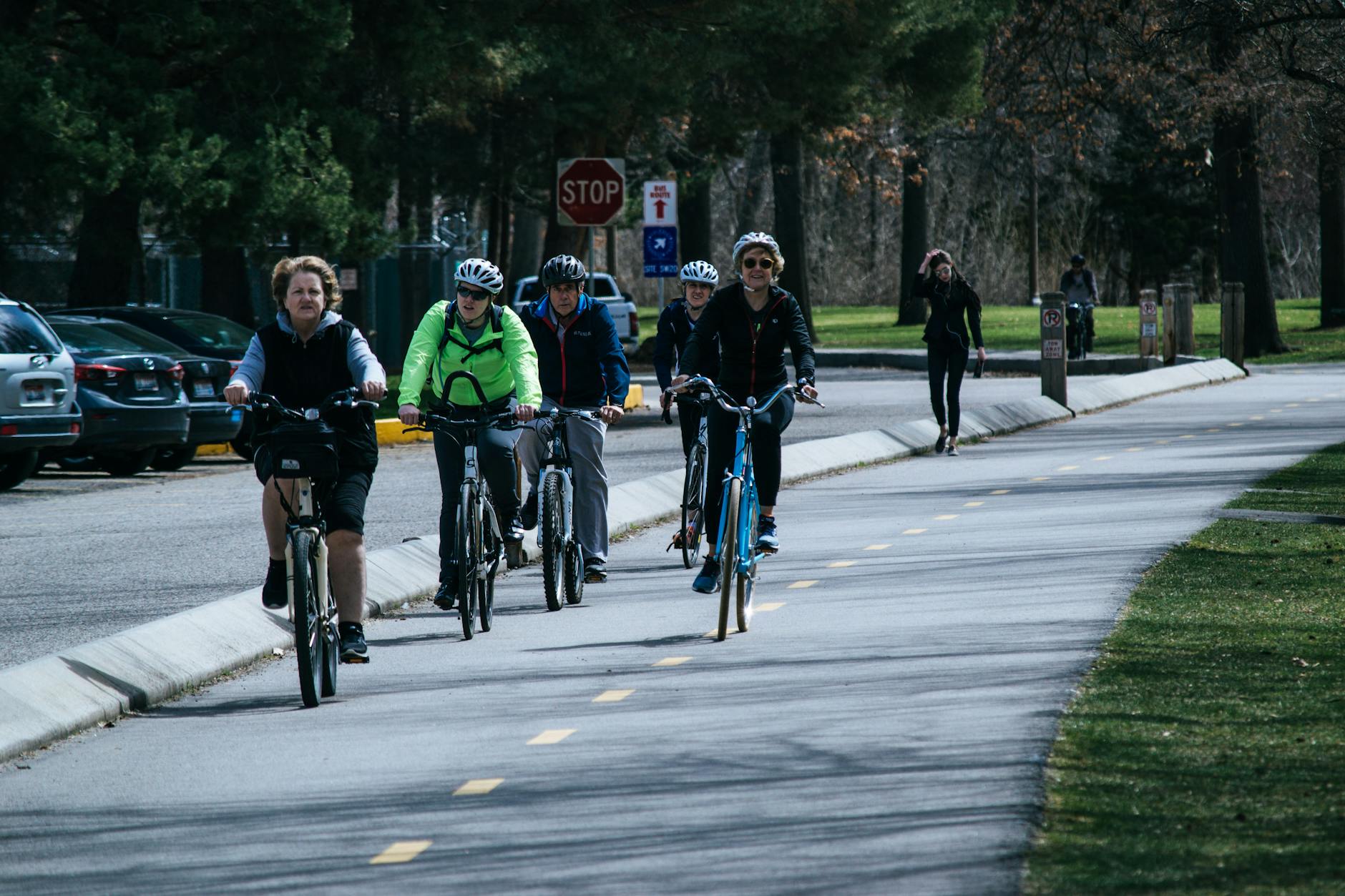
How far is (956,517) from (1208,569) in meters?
3.44

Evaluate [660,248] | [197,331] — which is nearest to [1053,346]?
[660,248]

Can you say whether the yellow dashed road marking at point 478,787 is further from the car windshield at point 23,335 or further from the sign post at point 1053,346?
the sign post at point 1053,346

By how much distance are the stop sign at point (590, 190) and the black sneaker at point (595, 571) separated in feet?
36.2

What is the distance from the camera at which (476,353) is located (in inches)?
391

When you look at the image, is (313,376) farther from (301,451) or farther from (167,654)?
(167,654)

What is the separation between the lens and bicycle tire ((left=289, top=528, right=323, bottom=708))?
7.72m

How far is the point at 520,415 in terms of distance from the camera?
9398mm

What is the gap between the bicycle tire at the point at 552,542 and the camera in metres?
10.3

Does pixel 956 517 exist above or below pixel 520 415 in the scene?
below

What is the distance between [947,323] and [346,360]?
11570 millimetres

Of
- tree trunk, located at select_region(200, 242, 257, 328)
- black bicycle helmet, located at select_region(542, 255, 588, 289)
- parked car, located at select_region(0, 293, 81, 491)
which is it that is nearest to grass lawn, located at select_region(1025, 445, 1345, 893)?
black bicycle helmet, located at select_region(542, 255, 588, 289)

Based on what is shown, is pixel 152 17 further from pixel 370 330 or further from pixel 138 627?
pixel 138 627

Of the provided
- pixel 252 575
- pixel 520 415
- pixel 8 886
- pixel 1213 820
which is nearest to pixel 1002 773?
pixel 1213 820

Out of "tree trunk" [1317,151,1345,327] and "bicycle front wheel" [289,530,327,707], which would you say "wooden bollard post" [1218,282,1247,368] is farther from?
"bicycle front wheel" [289,530,327,707]
